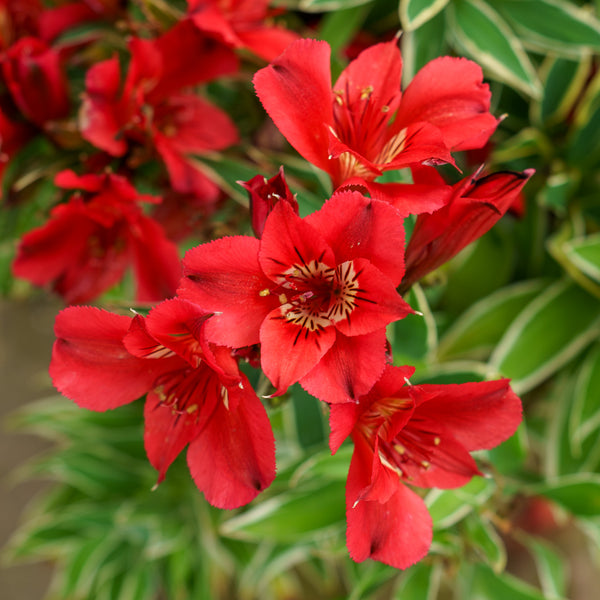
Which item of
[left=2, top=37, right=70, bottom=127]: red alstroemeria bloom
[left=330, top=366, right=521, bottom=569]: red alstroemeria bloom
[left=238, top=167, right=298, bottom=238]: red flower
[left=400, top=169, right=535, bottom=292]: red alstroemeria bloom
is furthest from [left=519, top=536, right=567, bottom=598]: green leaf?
[left=2, top=37, right=70, bottom=127]: red alstroemeria bloom

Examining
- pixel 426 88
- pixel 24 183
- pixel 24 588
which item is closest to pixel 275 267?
pixel 426 88

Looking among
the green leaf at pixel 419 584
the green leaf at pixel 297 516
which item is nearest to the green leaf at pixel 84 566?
the green leaf at pixel 297 516

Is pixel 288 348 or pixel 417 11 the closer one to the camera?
pixel 288 348

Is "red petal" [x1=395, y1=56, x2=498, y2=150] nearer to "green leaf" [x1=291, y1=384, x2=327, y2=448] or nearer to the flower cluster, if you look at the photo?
the flower cluster

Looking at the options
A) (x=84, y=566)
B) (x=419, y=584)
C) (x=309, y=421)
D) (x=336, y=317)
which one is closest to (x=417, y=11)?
(x=336, y=317)

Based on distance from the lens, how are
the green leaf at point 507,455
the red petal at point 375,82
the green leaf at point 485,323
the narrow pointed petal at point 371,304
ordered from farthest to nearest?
the green leaf at point 485,323
the green leaf at point 507,455
the red petal at point 375,82
the narrow pointed petal at point 371,304

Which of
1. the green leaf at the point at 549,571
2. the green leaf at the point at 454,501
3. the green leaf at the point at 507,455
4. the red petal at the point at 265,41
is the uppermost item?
the red petal at the point at 265,41

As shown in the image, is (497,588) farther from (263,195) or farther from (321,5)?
(321,5)

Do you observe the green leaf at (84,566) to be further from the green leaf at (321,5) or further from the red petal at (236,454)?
the green leaf at (321,5)
